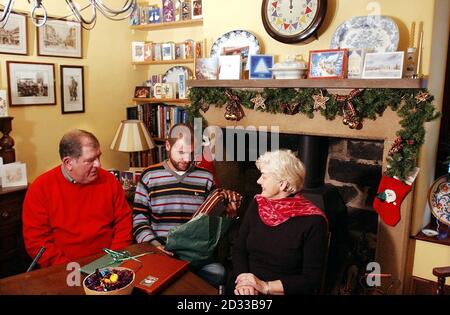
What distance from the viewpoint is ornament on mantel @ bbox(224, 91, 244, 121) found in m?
2.79

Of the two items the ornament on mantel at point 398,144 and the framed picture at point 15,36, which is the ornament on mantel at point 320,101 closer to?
the ornament on mantel at point 398,144

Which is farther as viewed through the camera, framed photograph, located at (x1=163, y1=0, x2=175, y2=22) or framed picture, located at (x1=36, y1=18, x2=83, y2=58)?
framed photograph, located at (x1=163, y1=0, x2=175, y2=22)

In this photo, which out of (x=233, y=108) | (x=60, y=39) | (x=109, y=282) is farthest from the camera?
(x=60, y=39)

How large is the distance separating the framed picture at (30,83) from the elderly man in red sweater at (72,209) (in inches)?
53.7

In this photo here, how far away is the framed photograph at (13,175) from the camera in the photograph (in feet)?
8.87

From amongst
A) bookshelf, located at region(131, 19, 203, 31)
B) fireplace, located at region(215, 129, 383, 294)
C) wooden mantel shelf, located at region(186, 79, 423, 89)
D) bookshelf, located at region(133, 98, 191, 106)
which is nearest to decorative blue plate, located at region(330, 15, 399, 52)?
wooden mantel shelf, located at region(186, 79, 423, 89)

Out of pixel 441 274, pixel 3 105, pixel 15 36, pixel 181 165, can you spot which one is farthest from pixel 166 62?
pixel 441 274

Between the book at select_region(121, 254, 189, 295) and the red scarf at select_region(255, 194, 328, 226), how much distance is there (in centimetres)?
43

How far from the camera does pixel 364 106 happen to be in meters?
2.27

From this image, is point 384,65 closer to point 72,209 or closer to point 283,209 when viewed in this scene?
point 283,209

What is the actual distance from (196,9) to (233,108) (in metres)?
1.11

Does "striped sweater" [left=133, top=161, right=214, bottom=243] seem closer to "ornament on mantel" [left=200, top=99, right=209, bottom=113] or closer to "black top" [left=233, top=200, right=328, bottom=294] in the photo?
"black top" [left=233, top=200, right=328, bottom=294]

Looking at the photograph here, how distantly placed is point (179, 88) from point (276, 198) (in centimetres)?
207
